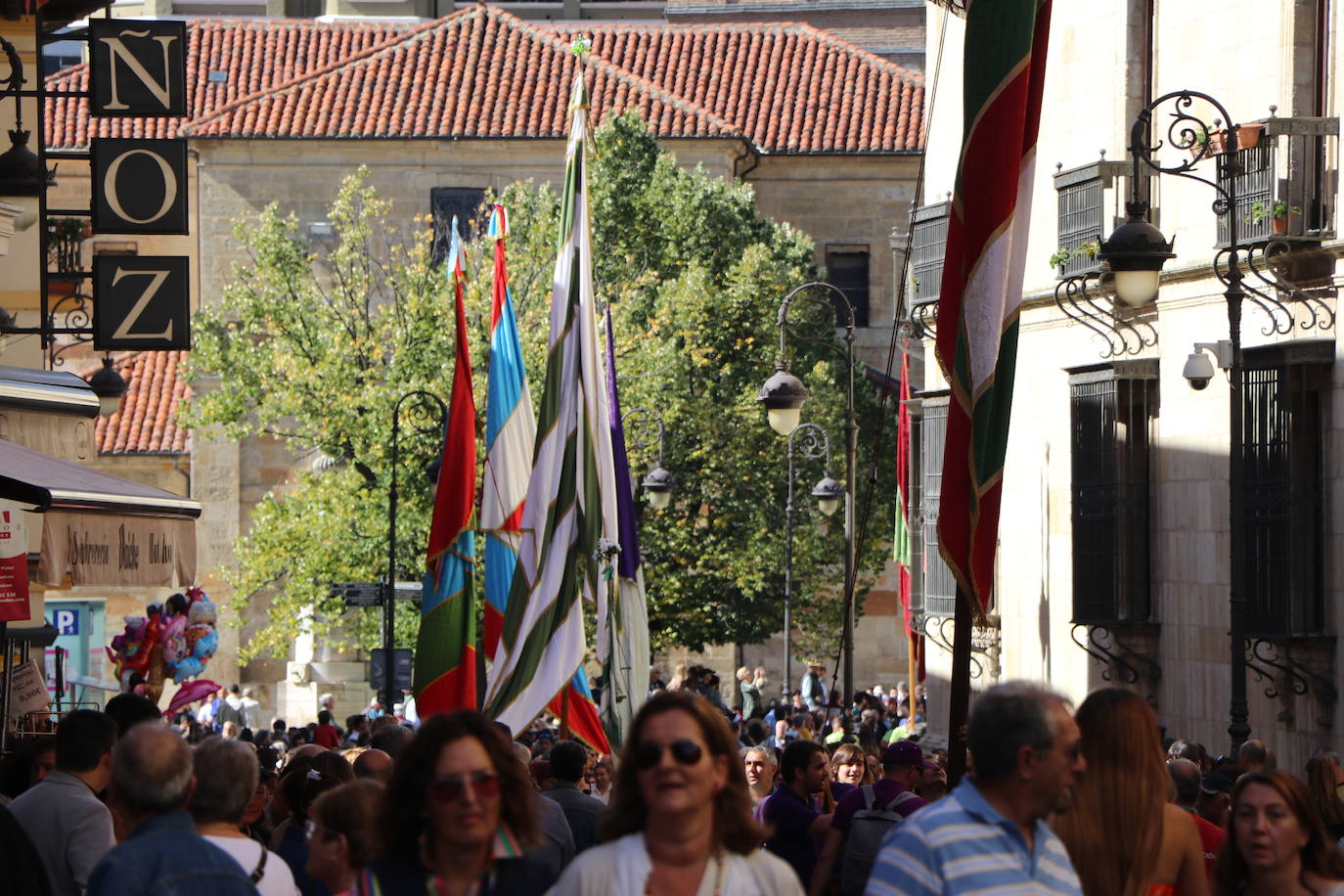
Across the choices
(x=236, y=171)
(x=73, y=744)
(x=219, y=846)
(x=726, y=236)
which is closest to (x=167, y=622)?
(x=73, y=744)

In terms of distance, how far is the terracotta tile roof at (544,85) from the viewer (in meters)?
50.7

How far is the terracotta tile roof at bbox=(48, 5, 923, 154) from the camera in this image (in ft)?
166

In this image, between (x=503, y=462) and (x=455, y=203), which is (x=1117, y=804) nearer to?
(x=503, y=462)

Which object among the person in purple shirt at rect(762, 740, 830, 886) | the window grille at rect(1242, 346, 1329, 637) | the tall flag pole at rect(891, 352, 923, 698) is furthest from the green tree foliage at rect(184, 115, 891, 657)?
the person in purple shirt at rect(762, 740, 830, 886)

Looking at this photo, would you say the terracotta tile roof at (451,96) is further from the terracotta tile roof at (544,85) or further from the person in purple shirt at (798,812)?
the person in purple shirt at (798,812)

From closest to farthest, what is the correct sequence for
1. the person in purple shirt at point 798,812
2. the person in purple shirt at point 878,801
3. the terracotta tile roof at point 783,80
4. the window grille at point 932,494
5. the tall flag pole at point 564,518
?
the person in purple shirt at point 878,801, the person in purple shirt at point 798,812, the tall flag pole at point 564,518, the window grille at point 932,494, the terracotta tile roof at point 783,80

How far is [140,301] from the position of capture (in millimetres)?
16812

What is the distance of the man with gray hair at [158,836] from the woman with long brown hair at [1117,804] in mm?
2134

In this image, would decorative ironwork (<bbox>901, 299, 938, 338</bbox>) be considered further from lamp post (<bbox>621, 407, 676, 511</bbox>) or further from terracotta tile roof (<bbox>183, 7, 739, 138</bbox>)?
terracotta tile roof (<bbox>183, 7, 739, 138</bbox>)

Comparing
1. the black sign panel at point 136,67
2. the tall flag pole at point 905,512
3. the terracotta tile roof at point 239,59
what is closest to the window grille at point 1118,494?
the tall flag pole at point 905,512

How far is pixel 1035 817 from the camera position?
555cm

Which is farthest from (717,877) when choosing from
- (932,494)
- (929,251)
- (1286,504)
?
(932,494)

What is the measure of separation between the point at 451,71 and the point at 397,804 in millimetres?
47713

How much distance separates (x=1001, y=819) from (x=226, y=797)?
2.22 m
